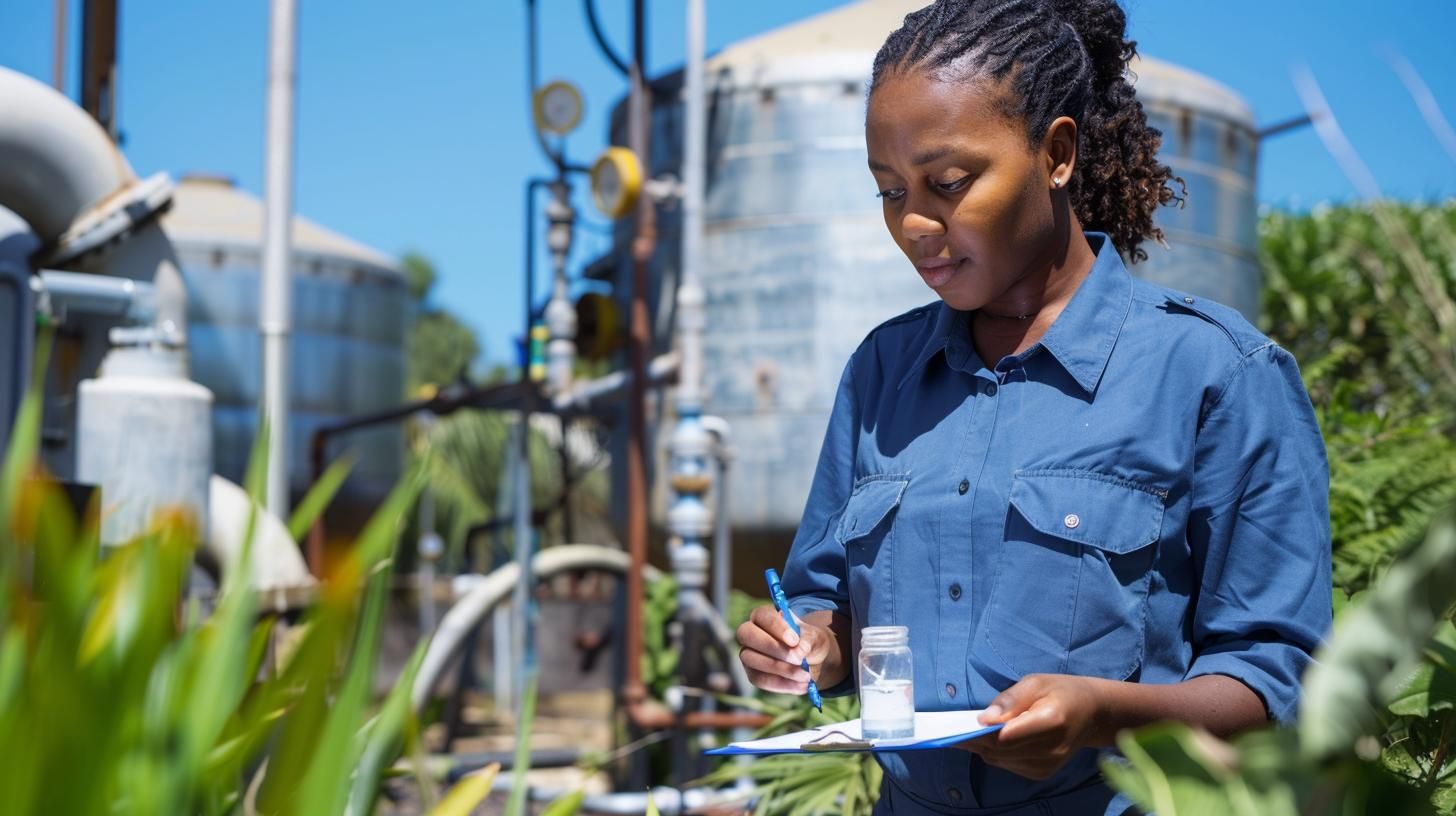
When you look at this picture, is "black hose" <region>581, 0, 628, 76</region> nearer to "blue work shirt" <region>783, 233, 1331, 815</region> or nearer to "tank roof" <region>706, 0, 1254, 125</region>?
"tank roof" <region>706, 0, 1254, 125</region>

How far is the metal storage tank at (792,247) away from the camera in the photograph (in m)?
6.43

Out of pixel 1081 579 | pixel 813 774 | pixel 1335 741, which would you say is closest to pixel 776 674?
pixel 1081 579

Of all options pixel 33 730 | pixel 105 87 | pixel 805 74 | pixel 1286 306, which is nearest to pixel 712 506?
pixel 805 74

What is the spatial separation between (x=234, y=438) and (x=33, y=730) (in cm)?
1112

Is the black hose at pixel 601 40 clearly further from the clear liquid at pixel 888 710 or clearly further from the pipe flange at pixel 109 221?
the clear liquid at pixel 888 710

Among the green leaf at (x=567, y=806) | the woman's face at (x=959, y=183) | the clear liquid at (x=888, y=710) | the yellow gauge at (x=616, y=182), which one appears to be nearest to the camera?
the green leaf at (x=567, y=806)

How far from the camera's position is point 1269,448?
4.62ft

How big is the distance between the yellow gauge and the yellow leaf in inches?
207

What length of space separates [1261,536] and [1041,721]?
1.03 feet

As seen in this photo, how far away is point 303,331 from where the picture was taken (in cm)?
1295

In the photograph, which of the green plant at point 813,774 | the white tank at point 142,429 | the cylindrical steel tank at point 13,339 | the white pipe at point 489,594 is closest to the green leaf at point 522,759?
the green plant at point 813,774

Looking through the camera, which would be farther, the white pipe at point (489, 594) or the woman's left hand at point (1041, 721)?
the white pipe at point (489, 594)

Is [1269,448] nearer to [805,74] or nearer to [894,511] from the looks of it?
[894,511]

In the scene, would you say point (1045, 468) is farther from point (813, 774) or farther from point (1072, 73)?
point (813, 774)
